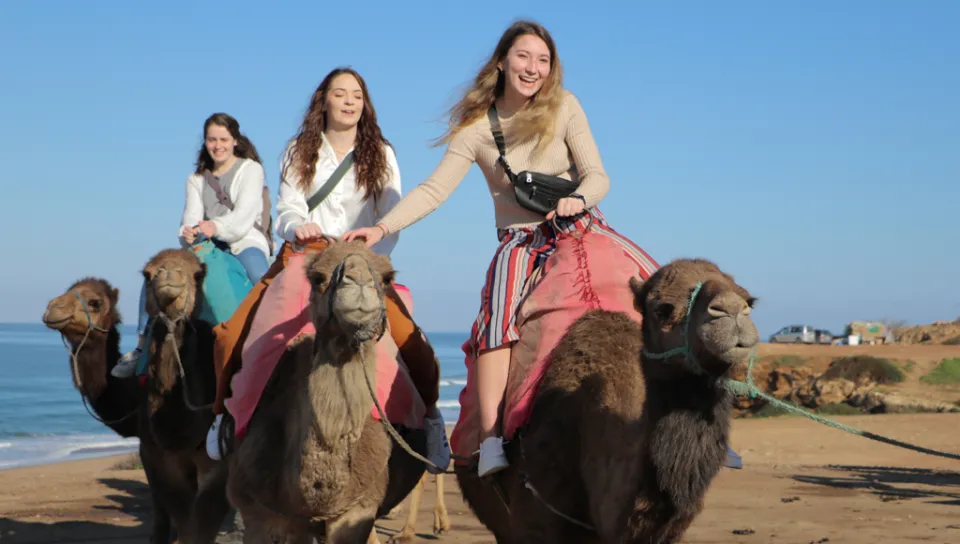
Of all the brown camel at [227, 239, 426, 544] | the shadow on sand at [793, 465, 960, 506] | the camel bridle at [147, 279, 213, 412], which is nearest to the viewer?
the brown camel at [227, 239, 426, 544]

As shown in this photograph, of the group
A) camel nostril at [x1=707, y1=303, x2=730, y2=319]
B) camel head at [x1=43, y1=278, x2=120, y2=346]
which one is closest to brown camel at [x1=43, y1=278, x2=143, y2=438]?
camel head at [x1=43, y1=278, x2=120, y2=346]

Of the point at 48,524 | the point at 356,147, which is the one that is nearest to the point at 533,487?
the point at 356,147

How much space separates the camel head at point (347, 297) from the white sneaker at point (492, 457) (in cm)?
73

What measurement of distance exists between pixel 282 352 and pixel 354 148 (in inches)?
60.0

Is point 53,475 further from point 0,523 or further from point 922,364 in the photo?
point 922,364

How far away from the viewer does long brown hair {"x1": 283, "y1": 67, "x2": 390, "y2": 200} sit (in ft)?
21.9

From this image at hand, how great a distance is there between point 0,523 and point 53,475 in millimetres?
5889

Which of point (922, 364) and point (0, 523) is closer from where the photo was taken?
point (0, 523)

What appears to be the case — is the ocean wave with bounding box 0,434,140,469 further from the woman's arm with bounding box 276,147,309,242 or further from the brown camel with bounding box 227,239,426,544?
the brown camel with bounding box 227,239,426,544

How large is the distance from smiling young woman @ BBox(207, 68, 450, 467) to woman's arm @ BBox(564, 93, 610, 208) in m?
1.32

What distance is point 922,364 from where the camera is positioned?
95.7 ft

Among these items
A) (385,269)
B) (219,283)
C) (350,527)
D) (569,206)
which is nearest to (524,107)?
(569,206)

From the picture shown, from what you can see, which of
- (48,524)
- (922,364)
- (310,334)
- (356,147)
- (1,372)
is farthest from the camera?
(1,372)

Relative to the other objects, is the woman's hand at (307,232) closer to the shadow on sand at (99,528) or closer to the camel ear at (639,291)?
the camel ear at (639,291)
